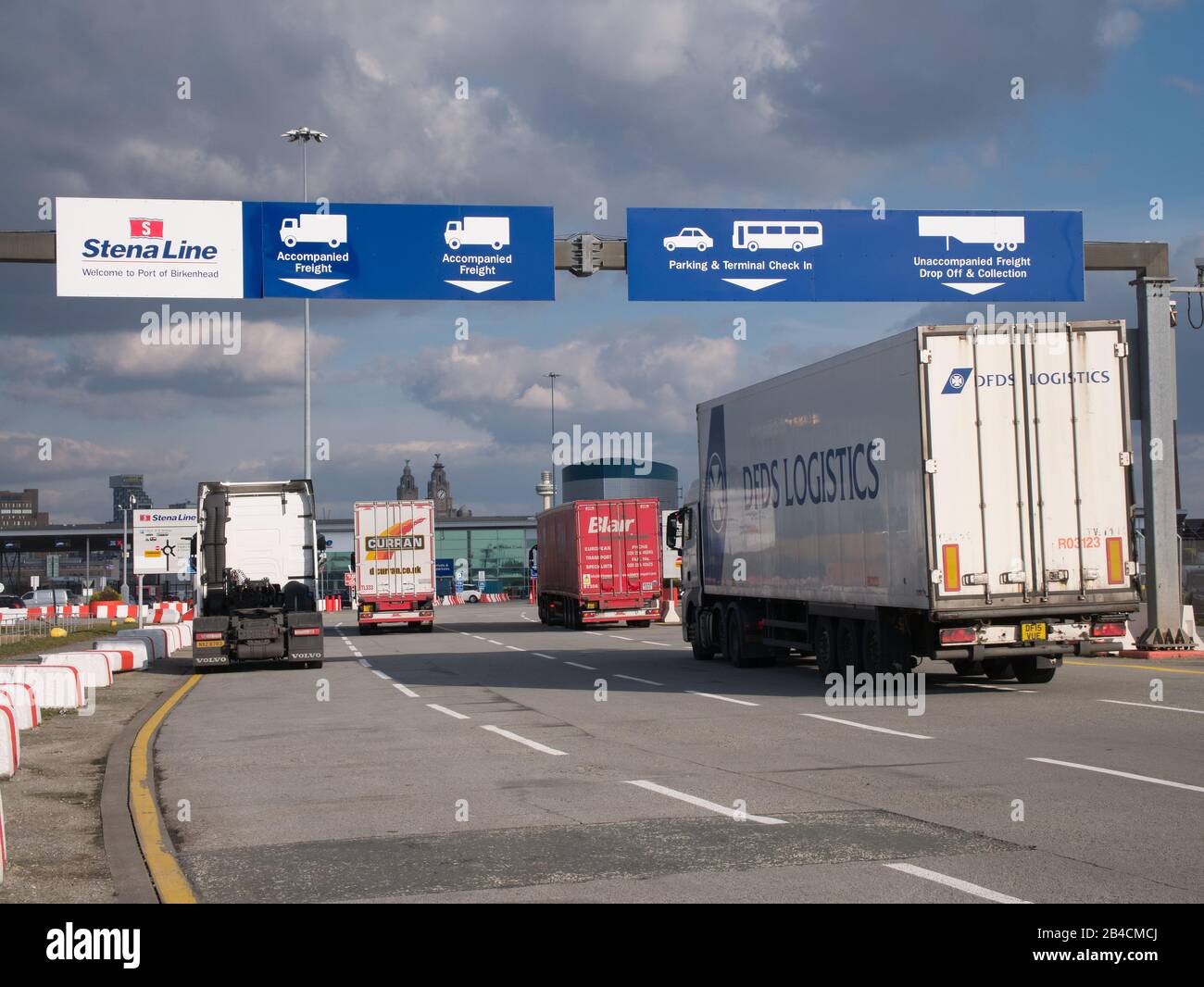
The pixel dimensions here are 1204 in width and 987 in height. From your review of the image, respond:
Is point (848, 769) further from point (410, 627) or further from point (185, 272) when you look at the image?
point (410, 627)

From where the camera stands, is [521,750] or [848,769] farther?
[521,750]

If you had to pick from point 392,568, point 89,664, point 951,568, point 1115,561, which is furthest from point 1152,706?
point 392,568

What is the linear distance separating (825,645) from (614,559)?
21.0 m

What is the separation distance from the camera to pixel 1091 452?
57.2 ft

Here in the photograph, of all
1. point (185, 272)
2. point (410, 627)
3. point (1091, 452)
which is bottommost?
point (410, 627)

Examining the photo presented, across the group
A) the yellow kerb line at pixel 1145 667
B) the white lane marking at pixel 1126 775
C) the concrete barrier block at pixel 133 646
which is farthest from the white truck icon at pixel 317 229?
the white lane marking at pixel 1126 775

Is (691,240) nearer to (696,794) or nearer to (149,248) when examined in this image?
(149,248)

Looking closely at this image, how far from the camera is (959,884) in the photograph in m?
7.05

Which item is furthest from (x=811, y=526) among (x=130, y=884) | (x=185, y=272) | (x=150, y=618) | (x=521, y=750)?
(x=150, y=618)

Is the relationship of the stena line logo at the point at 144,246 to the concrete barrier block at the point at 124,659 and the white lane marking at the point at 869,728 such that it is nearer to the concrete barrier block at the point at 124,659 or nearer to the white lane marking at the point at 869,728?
the concrete barrier block at the point at 124,659

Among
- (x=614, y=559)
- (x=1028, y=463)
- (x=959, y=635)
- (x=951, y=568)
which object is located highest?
(x=1028, y=463)

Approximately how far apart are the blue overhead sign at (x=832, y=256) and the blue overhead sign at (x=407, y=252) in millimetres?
1792

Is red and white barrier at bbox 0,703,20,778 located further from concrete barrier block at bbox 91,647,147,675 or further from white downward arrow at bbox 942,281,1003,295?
white downward arrow at bbox 942,281,1003,295
